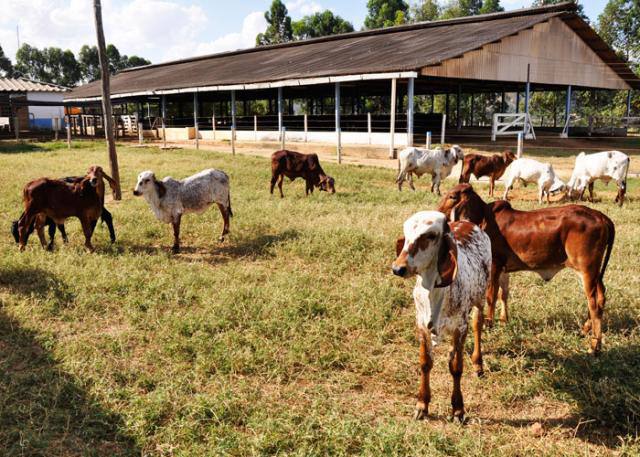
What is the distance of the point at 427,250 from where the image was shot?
3262 millimetres

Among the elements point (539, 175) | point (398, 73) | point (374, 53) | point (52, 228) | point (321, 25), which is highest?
point (321, 25)

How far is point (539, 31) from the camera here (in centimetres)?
2392

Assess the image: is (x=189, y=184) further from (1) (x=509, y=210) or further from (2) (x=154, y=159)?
(2) (x=154, y=159)

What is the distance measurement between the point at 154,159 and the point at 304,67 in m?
9.23

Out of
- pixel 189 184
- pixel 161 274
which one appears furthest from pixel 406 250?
pixel 189 184

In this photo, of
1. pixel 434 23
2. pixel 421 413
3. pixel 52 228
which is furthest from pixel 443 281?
pixel 434 23

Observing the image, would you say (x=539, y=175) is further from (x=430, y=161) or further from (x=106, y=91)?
(x=106, y=91)

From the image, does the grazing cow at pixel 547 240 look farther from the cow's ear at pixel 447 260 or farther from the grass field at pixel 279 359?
the cow's ear at pixel 447 260

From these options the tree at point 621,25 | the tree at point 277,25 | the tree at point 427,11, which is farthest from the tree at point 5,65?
the tree at point 621,25

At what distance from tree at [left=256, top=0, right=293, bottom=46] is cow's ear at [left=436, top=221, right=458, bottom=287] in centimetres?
6833

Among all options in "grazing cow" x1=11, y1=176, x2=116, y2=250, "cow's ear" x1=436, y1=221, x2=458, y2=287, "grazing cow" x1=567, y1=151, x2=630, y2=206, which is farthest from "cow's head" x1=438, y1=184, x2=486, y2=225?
"grazing cow" x1=567, y1=151, x2=630, y2=206

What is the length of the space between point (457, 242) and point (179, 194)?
5.07 meters

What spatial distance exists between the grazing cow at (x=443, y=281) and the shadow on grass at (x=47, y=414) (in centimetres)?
205

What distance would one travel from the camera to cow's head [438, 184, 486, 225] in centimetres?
492
